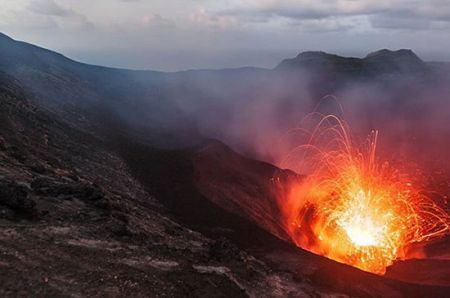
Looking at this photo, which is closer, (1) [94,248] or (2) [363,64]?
(1) [94,248]

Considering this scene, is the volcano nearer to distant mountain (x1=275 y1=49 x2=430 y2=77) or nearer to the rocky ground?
the rocky ground

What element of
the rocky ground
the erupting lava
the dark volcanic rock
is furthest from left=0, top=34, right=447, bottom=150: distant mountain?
the dark volcanic rock

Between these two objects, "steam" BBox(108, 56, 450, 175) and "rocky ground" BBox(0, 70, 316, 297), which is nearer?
"rocky ground" BBox(0, 70, 316, 297)

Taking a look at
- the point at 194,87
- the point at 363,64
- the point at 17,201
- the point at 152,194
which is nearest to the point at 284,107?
the point at 194,87

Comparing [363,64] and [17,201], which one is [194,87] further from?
[17,201]

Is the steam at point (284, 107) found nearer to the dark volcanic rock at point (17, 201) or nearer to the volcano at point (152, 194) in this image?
the volcano at point (152, 194)

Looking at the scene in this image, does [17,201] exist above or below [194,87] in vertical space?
below

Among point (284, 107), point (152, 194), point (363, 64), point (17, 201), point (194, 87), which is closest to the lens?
point (17, 201)

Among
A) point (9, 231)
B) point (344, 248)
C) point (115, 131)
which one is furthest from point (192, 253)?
point (115, 131)

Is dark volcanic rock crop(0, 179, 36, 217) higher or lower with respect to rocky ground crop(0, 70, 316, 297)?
higher
